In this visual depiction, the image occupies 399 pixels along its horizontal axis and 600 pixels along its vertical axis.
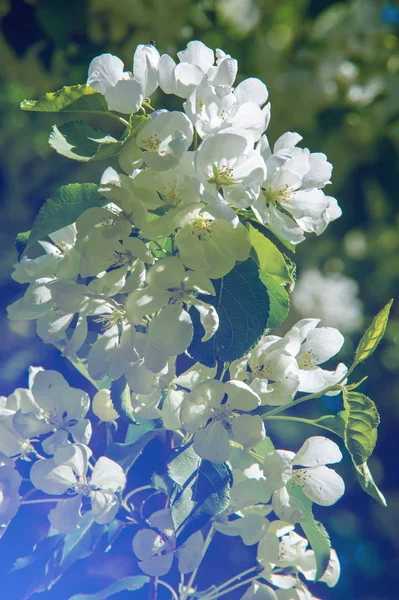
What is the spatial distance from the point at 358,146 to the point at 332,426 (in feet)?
3.26

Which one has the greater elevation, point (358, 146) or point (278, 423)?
point (358, 146)

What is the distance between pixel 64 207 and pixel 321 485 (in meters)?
0.34

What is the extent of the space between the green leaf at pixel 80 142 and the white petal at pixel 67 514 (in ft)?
1.03

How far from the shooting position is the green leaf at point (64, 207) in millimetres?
520

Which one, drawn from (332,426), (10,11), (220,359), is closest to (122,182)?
(220,359)

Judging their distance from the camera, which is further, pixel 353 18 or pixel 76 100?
pixel 353 18

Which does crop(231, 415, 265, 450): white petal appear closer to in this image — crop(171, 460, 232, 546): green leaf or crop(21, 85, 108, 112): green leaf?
crop(171, 460, 232, 546): green leaf

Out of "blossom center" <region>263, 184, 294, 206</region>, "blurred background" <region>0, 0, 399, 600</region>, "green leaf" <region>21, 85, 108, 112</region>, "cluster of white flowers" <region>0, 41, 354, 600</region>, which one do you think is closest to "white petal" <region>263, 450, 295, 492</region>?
"cluster of white flowers" <region>0, 41, 354, 600</region>

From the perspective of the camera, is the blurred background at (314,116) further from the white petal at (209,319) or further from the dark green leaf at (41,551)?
the white petal at (209,319)

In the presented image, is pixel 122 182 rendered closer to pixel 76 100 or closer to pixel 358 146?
pixel 76 100

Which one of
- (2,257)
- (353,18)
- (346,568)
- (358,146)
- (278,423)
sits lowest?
(346,568)

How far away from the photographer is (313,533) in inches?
23.9

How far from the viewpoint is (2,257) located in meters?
1.48

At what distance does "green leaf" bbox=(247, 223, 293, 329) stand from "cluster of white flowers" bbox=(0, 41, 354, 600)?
15 mm
